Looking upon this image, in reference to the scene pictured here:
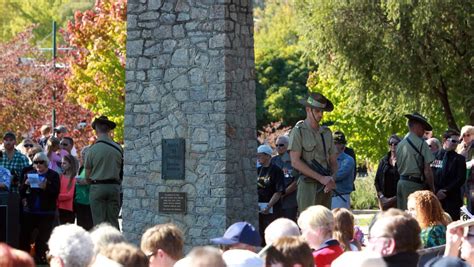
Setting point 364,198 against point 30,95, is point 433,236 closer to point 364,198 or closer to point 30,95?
point 364,198

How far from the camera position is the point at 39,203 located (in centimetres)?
1723

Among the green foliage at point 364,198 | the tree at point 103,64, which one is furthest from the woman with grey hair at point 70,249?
the tree at point 103,64

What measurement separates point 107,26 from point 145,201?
72.0 feet

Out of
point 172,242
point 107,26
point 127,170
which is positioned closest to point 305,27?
point 107,26

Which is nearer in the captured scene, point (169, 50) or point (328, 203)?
point (328, 203)

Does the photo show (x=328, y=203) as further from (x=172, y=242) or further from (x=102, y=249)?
(x=102, y=249)

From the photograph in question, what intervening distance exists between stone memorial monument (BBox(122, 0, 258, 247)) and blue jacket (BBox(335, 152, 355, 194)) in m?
1.32

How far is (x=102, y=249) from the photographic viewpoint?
27.0 feet

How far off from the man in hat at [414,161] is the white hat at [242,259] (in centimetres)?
773

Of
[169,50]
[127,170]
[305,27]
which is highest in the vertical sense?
[305,27]

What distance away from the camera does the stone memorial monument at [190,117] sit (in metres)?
15.9

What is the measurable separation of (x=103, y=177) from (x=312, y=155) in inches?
157

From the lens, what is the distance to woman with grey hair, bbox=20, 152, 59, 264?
17.1 m

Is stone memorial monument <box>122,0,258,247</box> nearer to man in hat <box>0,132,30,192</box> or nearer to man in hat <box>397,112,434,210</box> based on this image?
man in hat <box>397,112,434,210</box>
